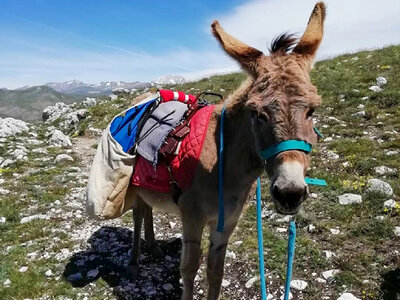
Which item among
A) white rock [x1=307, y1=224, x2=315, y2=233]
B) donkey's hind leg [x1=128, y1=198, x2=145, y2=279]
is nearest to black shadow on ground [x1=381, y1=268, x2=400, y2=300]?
white rock [x1=307, y1=224, x2=315, y2=233]

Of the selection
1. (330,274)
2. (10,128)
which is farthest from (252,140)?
(10,128)

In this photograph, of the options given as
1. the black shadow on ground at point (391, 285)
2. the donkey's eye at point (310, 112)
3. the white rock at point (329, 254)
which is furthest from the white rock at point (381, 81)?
the donkey's eye at point (310, 112)

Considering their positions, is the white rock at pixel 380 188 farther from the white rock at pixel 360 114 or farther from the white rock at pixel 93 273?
the white rock at pixel 93 273

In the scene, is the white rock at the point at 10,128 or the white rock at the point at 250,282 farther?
the white rock at the point at 10,128

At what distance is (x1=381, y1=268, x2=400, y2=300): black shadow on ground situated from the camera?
4543 mm

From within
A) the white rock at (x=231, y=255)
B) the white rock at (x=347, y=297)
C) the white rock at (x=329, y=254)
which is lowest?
the white rock at (x=347, y=297)

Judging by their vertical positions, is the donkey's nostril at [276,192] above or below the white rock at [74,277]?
above

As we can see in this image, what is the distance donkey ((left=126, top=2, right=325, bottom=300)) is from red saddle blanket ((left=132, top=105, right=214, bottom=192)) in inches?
3.2

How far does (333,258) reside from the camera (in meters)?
5.38

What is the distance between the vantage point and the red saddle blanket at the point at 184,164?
4.12m

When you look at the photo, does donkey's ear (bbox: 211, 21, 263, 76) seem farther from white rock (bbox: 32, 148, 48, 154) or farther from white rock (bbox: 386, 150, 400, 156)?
white rock (bbox: 32, 148, 48, 154)

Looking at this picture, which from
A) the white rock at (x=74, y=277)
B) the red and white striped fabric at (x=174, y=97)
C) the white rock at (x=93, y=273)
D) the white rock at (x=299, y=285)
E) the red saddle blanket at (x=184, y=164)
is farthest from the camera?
the white rock at (x=93, y=273)

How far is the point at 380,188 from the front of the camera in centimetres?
653

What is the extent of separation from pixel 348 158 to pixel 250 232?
10.6 feet
